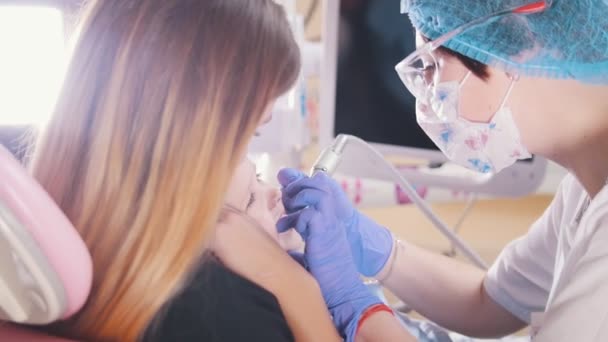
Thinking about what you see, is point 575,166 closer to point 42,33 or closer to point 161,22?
point 161,22

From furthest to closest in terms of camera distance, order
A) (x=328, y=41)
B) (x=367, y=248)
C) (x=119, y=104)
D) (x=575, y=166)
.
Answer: (x=328, y=41) < (x=367, y=248) < (x=575, y=166) < (x=119, y=104)

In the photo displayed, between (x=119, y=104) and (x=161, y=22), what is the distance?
0.11 m

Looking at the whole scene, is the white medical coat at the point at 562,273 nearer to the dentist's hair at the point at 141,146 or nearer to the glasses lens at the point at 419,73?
the glasses lens at the point at 419,73

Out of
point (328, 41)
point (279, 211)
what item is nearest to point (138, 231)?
point (279, 211)

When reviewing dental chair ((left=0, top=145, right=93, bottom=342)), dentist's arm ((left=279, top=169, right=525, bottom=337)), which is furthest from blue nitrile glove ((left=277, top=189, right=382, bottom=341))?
dental chair ((left=0, top=145, right=93, bottom=342))

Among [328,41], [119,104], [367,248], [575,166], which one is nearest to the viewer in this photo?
[119,104]

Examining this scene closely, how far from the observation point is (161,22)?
792 mm

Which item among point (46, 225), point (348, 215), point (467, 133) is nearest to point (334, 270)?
point (348, 215)

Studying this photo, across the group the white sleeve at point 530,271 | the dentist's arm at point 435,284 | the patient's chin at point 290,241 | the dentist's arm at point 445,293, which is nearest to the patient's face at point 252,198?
the patient's chin at point 290,241

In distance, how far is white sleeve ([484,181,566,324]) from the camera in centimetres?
128

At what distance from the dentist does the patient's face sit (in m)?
0.04

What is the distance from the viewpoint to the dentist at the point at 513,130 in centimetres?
89

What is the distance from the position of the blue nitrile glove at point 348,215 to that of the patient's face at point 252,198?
4 centimetres

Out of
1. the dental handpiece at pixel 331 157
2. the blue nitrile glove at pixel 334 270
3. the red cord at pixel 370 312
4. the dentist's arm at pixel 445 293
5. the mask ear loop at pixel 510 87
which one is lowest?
the dentist's arm at pixel 445 293
